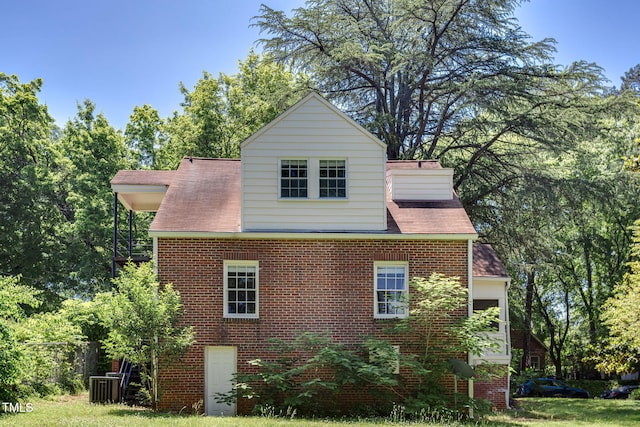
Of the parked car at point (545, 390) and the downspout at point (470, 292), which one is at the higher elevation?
the downspout at point (470, 292)

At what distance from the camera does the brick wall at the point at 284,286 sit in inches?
734

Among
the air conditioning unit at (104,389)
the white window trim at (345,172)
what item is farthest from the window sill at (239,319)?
the white window trim at (345,172)

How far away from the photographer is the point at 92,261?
111 ft

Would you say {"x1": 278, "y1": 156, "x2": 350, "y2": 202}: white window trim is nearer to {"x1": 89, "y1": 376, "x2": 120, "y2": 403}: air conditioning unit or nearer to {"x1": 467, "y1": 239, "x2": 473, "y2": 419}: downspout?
{"x1": 467, "y1": 239, "x2": 473, "y2": 419}: downspout

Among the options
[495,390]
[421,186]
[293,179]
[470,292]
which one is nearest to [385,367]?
[470,292]

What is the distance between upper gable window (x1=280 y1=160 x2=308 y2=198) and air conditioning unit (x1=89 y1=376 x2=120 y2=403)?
677cm

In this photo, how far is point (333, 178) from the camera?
64.8 feet

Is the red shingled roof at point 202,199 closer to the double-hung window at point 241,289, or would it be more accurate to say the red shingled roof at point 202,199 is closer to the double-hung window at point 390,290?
the double-hung window at point 241,289

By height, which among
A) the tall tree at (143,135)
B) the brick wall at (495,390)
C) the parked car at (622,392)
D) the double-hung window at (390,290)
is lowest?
the parked car at (622,392)

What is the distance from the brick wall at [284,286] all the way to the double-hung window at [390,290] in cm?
23

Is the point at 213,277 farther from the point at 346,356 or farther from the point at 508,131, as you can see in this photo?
the point at 508,131

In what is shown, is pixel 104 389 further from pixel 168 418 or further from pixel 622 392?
pixel 622 392

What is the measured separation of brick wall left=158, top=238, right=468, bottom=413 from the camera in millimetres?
18656

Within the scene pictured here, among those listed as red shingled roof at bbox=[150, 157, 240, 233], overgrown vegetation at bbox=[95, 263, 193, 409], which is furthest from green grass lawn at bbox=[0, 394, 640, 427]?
red shingled roof at bbox=[150, 157, 240, 233]
